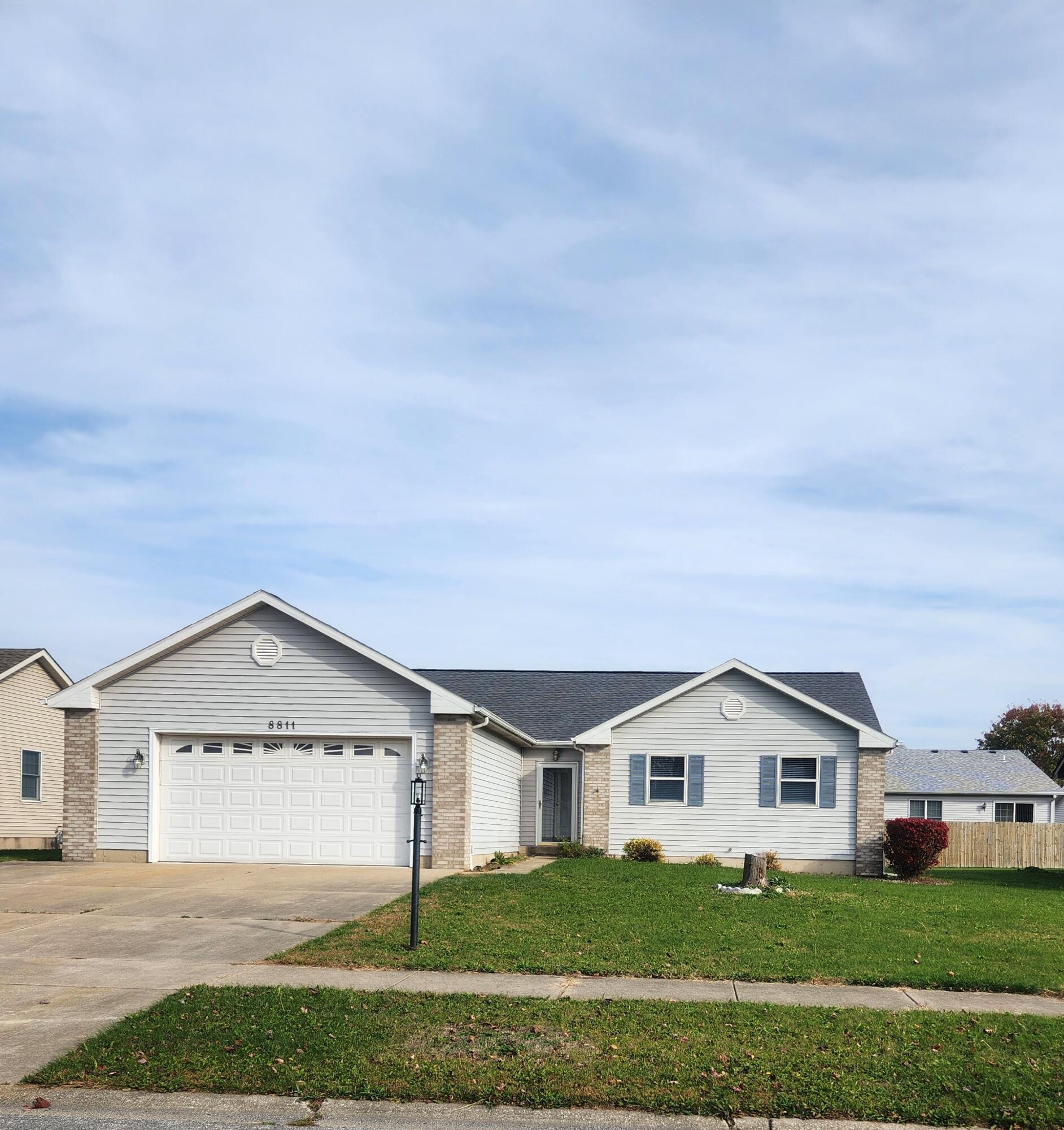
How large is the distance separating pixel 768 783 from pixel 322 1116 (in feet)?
69.7

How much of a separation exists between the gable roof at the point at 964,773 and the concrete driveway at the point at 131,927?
27.4 meters

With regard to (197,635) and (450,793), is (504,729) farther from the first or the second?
(197,635)

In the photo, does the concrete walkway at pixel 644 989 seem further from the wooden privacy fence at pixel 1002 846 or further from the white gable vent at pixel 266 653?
the wooden privacy fence at pixel 1002 846

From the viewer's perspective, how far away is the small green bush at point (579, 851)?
27.1 metres

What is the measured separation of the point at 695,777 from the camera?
90.0ft

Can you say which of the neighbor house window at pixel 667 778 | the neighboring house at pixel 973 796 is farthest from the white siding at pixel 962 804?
the neighbor house window at pixel 667 778

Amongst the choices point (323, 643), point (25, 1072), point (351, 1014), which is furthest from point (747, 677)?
point (25, 1072)

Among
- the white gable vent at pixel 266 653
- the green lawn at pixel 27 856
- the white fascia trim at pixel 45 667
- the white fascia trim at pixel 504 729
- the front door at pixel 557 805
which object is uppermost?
the white gable vent at pixel 266 653

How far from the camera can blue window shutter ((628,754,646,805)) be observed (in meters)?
27.5

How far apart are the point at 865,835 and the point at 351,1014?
1978 cm

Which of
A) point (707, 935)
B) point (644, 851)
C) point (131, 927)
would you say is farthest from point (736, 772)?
point (131, 927)

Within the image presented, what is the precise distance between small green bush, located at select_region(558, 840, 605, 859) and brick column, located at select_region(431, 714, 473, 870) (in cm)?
629

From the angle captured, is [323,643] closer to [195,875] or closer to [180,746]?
[180,746]

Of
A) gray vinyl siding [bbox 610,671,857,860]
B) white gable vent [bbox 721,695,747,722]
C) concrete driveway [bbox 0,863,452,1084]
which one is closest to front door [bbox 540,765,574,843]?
gray vinyl siding [bbox 610,671,857,860]
